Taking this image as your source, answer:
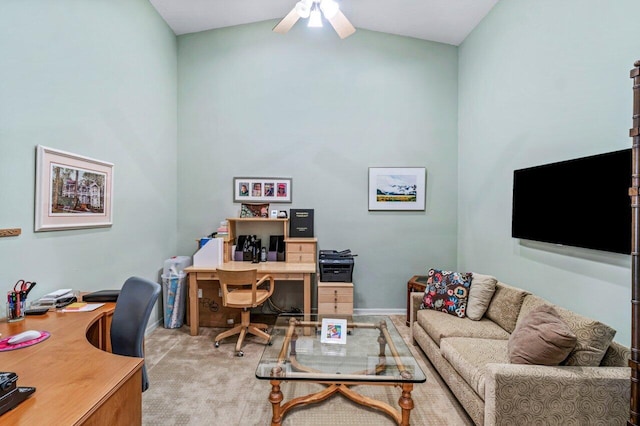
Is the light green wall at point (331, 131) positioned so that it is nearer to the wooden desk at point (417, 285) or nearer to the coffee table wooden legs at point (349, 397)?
the wooden desk at point (417, 285)

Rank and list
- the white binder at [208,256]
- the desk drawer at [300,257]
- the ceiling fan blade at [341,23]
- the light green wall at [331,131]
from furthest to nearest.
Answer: the light green wall at [331,131] → the desk drawer at [300,257] → the white binder at [208,256] → the ceiling fan blade at [341,23]

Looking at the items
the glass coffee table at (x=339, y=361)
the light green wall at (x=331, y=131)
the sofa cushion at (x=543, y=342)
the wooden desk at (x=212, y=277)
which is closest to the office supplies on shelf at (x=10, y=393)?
the glass coffee table at (x=339, y=361)

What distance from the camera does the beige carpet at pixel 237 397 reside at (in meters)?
2.06

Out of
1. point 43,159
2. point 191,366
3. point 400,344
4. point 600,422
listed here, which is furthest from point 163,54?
point 600,422

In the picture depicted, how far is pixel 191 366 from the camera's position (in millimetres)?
2771

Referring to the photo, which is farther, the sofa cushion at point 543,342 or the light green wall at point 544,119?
the light green wall at point 544,119

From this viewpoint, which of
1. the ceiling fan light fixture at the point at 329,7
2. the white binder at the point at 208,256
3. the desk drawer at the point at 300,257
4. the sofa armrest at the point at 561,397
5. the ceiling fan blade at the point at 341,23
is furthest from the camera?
the desk drawer at the point at 300,257

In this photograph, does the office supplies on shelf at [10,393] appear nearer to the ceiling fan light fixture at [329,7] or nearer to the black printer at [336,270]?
the black printer at [336,270]

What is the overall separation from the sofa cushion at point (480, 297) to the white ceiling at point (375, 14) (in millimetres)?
2927

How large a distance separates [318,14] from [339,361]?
9.14 feet

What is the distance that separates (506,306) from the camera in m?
2.62

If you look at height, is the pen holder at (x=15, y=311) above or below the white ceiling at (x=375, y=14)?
below

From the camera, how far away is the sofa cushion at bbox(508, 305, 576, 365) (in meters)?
1.68

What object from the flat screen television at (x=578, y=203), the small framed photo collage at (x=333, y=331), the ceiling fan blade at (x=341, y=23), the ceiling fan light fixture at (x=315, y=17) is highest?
the ceiling fan light fixture at (x=315, y=17)
